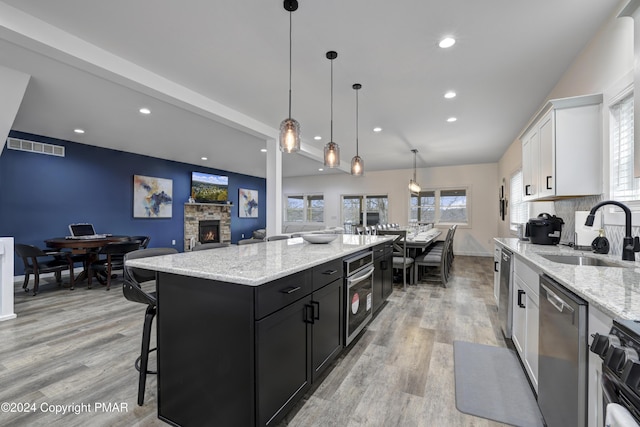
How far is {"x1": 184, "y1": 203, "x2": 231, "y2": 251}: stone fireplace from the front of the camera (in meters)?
7.83

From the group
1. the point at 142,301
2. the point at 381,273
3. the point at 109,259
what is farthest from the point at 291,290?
the point at 109,259

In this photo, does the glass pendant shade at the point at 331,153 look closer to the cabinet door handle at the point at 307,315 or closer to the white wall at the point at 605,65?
the cabinet door handle at the point at 307,315

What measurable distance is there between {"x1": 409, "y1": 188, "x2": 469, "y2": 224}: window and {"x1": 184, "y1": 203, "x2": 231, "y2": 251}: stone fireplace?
601 centimetres

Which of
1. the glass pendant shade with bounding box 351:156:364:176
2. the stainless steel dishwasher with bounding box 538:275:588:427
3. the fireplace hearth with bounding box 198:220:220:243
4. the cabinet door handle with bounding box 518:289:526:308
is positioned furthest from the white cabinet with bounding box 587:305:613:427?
the fireplace hearth with bounding box 198:220:220:243

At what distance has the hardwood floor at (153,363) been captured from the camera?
1630 mm

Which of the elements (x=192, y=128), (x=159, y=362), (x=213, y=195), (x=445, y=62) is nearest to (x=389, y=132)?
(x=445, y=62)

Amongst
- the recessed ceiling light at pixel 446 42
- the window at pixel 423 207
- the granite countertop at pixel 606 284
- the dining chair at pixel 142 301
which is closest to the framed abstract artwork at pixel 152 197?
the dining chair at pixel 142 301

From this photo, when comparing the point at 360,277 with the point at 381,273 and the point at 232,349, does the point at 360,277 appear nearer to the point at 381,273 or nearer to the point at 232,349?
A: the point at 381,273

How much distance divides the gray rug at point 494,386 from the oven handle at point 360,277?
3.15ft

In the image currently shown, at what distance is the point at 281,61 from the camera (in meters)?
2.81

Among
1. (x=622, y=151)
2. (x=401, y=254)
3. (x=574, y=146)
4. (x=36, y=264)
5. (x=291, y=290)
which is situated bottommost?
(x=36, y=264)

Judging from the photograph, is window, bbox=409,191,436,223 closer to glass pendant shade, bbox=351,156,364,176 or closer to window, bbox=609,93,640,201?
glass pendant shade, bbox=351,156,364,176

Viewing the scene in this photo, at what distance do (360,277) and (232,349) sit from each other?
4.53 ft

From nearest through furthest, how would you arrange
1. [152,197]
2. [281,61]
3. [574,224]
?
[574,224]
[281,61]
[152,197]
